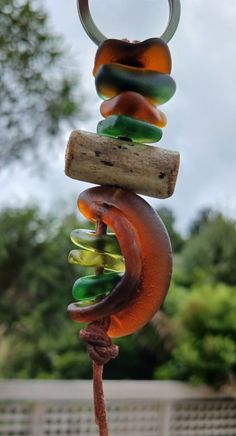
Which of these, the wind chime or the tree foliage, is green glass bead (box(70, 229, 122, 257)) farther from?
the tree foliage

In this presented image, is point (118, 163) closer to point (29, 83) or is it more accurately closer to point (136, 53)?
point (136, 53)

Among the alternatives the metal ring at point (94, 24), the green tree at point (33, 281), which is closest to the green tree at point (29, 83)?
the green tree at point (33, 281)

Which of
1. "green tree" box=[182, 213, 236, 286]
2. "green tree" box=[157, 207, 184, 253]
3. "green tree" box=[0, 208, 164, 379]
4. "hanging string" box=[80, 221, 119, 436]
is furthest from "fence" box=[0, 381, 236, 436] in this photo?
"hanging string" box=[80, 221, 119, 436]

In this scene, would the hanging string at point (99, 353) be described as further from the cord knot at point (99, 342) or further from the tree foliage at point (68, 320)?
the tree foliage at point (68, 320)

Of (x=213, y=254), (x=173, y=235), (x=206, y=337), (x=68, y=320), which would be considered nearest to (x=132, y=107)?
(x=206, y=337)

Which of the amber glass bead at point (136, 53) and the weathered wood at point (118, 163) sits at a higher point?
the amber glass bead at point (136, 53)

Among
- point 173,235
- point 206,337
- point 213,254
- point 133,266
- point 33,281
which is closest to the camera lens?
point 133,266

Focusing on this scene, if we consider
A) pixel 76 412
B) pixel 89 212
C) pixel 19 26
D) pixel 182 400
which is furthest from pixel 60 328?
pixel 89 212
